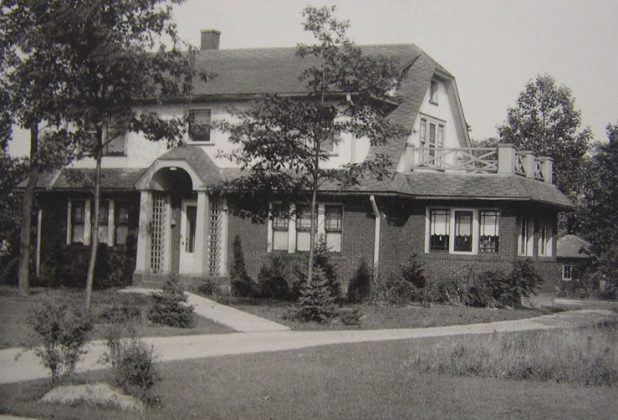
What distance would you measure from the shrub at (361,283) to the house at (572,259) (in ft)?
86.5

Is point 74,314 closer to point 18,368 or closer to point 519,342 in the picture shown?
point 18,368

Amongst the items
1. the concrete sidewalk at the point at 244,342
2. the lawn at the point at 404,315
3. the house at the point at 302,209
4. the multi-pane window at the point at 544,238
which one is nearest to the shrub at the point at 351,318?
the lawn at the point at 404,315

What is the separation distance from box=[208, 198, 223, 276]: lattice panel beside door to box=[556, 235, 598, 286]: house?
92.2ft

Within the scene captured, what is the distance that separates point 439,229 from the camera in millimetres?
26875

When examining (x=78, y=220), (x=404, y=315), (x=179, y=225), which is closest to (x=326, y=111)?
(x=404, y=315)

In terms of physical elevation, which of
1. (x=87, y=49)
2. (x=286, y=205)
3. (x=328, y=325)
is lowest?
(x=328, y=325)

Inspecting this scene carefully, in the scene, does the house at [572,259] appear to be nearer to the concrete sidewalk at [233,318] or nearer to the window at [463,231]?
the window at [463,231]

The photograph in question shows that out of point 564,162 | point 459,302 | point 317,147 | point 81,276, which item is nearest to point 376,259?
point 459,302

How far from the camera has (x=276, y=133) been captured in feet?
63.2

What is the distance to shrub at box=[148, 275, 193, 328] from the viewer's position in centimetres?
1722

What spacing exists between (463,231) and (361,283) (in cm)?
400

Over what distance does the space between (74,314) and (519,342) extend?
751 centimetres

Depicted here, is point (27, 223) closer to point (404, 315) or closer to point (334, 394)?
point (404, 315)

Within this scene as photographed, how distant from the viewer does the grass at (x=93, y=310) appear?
15.1 meters
